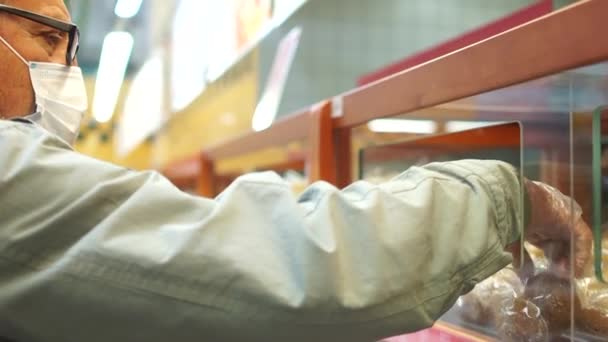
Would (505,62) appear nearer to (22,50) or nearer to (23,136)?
(23,136)

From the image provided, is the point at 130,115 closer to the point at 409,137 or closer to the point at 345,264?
the point at 409,137

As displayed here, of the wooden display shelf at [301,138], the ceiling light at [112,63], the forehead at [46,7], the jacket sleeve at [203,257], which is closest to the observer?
the jacket sleeve at [203,257]

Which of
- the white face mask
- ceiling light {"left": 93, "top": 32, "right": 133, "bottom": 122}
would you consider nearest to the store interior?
the white face mask

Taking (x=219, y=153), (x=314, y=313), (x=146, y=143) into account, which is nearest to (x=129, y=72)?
(x=146, y=143)

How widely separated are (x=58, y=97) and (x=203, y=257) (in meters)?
0.63

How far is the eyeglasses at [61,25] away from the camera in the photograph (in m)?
1.04

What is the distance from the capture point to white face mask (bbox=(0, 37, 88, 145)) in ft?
3.51

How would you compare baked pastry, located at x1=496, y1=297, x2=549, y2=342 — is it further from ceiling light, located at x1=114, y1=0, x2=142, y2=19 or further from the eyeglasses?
ceiling light, located at x1=114, y1=0, x2=142, y2=19

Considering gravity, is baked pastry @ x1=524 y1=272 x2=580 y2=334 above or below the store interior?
below

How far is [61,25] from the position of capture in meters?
1.10

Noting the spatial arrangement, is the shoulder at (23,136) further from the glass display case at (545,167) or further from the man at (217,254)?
the glass display case at (545,167)

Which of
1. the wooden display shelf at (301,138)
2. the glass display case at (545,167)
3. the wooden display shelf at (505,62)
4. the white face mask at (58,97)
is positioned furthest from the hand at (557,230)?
the white face mask at (58,97)

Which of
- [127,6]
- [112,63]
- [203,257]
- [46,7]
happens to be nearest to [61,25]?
[46,7]

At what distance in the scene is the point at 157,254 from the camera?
65 cm
